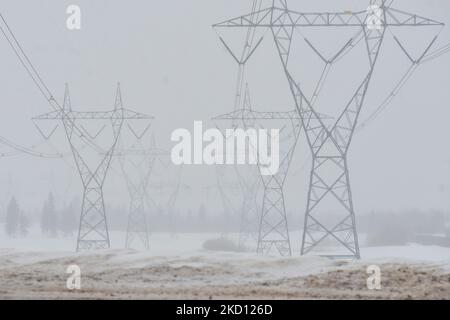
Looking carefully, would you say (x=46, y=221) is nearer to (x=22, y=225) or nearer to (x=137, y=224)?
(x=22, y=225)

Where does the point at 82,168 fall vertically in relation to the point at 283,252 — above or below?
above

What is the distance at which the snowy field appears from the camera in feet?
60.7

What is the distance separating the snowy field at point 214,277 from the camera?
1850 centimetres

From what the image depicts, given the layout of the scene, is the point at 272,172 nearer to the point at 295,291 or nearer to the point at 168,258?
the point at 168,258

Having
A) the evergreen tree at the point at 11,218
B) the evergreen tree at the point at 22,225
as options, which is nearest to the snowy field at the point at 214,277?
the evergreen tree at the point at 11,218

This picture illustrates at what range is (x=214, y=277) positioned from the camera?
24.2 meters

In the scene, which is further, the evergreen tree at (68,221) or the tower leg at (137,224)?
the evergreen tree at (68,221)

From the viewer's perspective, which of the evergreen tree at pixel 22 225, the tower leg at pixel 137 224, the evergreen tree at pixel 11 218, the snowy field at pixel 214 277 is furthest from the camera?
the evergreen tree at pixel 22 225

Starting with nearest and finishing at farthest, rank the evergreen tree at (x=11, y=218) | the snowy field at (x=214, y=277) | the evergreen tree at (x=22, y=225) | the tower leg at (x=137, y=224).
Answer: the snowy field at (x=214, y=277) → the tower leg at (x=137, y=224) → the evergreen tree at (x=11, y=218) → the evergreen tree at (x=22, y=225)

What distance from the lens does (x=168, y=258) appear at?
29.3m

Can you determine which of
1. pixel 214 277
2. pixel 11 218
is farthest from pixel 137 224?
pixel 11 218

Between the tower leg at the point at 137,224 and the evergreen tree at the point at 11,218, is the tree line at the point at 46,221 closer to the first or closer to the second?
the evergreen tree at the point at 11,218

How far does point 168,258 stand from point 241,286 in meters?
8.59
